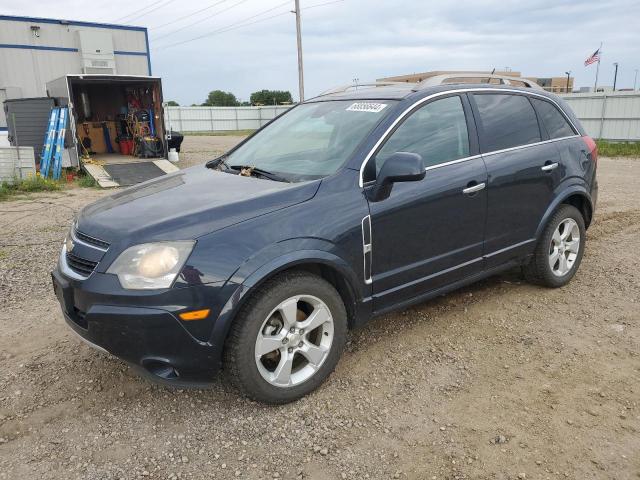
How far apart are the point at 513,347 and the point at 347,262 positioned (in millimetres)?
1459

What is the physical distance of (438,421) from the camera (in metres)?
2.75

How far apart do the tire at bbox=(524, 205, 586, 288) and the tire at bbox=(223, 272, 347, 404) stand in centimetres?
217

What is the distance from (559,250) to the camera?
175 inches

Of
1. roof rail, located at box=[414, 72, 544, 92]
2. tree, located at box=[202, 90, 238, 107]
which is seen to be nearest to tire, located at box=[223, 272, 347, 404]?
roof rail, located at box=[414, 72, 544, 92]

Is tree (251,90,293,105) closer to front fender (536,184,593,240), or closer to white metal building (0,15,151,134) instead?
→ white metal building (0,15,151,134)

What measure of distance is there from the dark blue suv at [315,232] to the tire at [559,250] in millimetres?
20

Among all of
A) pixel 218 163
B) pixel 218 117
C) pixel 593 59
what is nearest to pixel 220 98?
pixel 218 117

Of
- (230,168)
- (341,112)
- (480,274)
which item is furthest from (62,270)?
(480,274)

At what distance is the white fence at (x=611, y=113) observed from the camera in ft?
61.8

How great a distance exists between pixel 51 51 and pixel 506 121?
18043 millimetres

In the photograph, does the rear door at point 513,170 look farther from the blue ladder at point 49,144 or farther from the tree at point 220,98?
the tree at point 220,98

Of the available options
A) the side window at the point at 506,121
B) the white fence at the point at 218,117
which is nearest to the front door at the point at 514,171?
the side window at the point at 506,121

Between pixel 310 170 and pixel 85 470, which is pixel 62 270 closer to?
pixel 85 470

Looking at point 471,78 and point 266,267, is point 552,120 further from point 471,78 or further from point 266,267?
point 266,267
